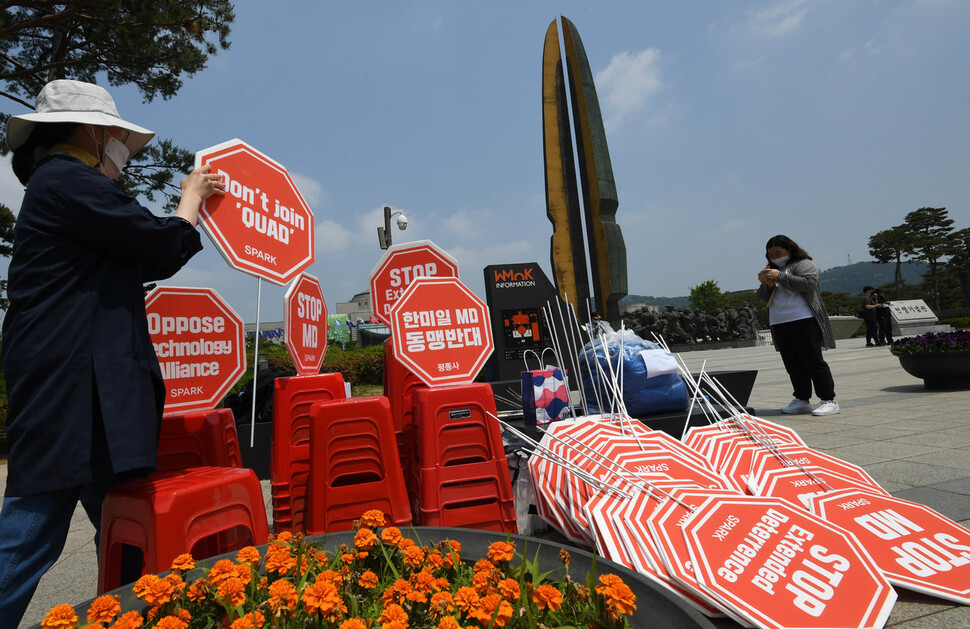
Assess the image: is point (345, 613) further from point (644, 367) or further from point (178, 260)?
point (644, 367)

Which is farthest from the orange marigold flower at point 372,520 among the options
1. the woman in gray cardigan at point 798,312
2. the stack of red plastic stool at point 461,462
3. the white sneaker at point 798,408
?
the white sneaker at point 798,408

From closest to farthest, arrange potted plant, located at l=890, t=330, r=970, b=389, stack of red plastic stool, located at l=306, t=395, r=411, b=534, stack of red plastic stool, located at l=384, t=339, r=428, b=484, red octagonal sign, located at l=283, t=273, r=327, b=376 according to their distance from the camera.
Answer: stack of red plastic stool, located at l=306, t=395, r=411, b=534 → red octagonal sign, located at l=283, t=273, r=327, b=376 → stack of red plastic stool, located at l=384, t=339, r=428, b=484 → potted plant, located at l=890, t=330, r=970, b=389

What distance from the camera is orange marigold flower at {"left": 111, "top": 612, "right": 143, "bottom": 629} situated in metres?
0.82

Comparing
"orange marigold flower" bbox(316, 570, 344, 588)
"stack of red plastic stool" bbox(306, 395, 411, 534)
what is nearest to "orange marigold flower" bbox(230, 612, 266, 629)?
"orange marigold flower" bbox(316, 570, 344, 588)

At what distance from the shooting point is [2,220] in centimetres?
909

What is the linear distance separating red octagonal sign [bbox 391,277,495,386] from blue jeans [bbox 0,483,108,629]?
121cm

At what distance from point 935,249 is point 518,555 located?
49.9 meters

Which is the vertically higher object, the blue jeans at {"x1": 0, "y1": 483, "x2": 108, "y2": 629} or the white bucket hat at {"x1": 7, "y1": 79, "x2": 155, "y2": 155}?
the white bucket hat at {"x1": 7, "y1": 79, "x2": 155, "y2": 155}

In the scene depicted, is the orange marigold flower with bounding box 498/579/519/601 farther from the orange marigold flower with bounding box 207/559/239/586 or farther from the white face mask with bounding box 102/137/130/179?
the white face mask with bounding box 102/137/130/179

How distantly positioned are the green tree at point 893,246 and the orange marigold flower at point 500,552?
49.7 meters

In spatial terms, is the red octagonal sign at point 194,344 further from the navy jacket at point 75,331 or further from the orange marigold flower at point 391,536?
the orange marigold flower at point 391,536

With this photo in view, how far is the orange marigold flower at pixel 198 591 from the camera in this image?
0.95m

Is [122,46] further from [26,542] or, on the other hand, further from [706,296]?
[706,296]

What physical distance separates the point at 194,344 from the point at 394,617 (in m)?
1.81
